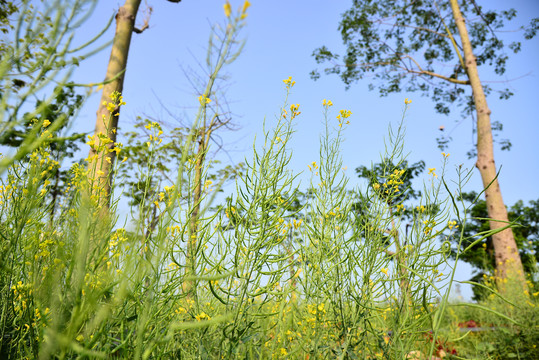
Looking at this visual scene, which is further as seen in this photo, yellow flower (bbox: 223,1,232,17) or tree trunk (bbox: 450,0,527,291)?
tree trunk (bbox: 450,0,527,291)

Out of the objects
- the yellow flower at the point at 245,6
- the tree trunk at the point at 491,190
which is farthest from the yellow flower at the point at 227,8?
the tree trunk at the point at 491,190

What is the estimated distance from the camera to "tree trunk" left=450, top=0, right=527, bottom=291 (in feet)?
22.4

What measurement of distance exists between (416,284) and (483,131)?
767 centimetres

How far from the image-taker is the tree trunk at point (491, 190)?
6829 millimetres

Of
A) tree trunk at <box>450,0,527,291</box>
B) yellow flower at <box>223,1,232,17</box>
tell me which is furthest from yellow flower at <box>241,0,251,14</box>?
tree trunk at <box>450,0,527,291</box>

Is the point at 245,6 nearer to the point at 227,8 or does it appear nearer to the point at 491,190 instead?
the point at 227,8

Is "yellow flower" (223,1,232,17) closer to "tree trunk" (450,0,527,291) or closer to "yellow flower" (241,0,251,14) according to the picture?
"yellow flower" (241,0,251,14)

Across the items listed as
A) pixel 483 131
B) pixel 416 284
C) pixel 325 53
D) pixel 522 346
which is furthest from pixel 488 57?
pixel 416 284

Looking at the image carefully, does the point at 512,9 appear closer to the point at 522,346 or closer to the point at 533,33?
the point at 533,33

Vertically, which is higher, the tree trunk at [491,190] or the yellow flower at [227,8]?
the tree trunk at [491,190]

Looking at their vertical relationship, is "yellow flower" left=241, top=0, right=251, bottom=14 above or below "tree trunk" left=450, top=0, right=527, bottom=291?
below

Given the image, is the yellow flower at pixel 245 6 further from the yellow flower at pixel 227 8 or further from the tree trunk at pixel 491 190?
the tree trunk at pixel 491 190

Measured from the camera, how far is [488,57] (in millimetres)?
10594

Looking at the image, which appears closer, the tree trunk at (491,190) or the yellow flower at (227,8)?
the yellow flower at (227,8)
